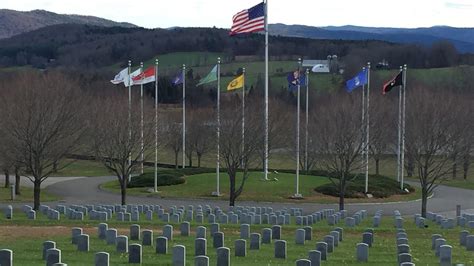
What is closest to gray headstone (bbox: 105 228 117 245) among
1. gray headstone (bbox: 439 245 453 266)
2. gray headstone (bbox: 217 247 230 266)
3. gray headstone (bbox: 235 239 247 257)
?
gray headstone (bbox: 235 239 247 257)

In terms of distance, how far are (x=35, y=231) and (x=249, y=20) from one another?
62.9 feet

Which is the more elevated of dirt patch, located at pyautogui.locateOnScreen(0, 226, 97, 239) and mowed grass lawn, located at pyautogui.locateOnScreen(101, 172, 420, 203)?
dirt patch, located at pyautogui.locateOnScreen(0, 226, 97, 239)

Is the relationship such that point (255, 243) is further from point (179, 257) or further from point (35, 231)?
point (35, 231)

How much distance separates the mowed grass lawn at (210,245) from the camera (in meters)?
16.6

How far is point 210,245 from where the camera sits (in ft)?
62.7

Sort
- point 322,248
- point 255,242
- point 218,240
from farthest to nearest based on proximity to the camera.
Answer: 1. point 255,242
2. point 218,240
3. point 322,248

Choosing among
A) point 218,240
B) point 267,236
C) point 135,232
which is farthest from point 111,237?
point 267,236

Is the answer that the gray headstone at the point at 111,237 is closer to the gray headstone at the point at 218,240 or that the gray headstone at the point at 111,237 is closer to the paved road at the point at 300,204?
the gray headstone at the point at 218,240

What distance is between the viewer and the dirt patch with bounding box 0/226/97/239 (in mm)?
21203

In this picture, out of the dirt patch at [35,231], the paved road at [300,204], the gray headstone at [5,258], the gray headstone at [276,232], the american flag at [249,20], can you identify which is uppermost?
the american flag at [249,20]

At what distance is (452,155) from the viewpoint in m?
41.7

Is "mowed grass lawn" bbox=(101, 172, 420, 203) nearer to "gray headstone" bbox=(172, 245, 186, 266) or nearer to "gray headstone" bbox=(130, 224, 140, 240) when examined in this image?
"gray headstone" bbox=(130, 224, 140, 240)

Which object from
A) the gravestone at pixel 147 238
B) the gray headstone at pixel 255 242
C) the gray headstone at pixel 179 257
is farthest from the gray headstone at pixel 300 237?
the gray headstone at pixel 179 257

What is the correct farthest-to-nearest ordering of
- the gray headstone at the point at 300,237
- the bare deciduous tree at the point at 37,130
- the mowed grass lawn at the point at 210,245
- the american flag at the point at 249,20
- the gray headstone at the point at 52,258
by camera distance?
the american flag at the point at 249,20, the bare deciduous tree at the point at 37,130, the gray headstone at the point at 300,237, the mowed grass lawn at the point at 210,245, the gray headstone at the point at 52,258
